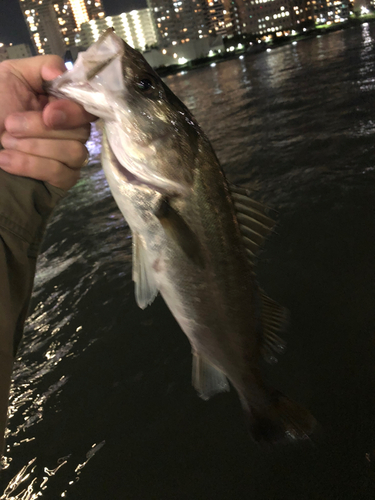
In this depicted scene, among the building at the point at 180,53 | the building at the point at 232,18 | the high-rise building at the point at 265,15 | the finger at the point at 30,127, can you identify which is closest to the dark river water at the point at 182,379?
the finger at the point at 30,127

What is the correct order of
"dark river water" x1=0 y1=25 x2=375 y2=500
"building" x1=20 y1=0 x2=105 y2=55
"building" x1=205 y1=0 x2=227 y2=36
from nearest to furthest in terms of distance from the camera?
"dark river water" x1=0 y1=25 x2=375 y2=500 < "building" x1=20 y1=0 x2=105 y2=55 < "building" x1=205 y1=0 x2=227 y2=36

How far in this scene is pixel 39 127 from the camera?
144 centimetres

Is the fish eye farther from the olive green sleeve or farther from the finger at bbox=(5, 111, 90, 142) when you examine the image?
the olive green sleeve

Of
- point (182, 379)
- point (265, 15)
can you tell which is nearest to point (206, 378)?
point (182, 379)

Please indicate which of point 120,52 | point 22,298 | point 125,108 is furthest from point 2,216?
point 120,52

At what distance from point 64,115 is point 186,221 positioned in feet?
2.41

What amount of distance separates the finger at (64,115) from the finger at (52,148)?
Result: 7cm

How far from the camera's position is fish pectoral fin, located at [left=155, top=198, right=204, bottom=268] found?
1.65 meters

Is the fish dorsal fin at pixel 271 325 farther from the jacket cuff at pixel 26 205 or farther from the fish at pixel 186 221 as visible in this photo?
the jacket cuff at pixel 26 205

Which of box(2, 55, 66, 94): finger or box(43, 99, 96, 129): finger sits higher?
box(2, 55, 66, 94): finger

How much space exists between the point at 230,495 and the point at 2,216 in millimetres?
2329

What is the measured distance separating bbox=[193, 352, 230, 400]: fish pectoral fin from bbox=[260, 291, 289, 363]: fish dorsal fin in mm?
321

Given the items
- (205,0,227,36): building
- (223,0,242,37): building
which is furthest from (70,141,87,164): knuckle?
(205,0,227,36): building

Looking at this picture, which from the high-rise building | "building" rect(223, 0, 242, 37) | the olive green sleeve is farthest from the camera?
"building" rect(223, 0, 242, 37)
